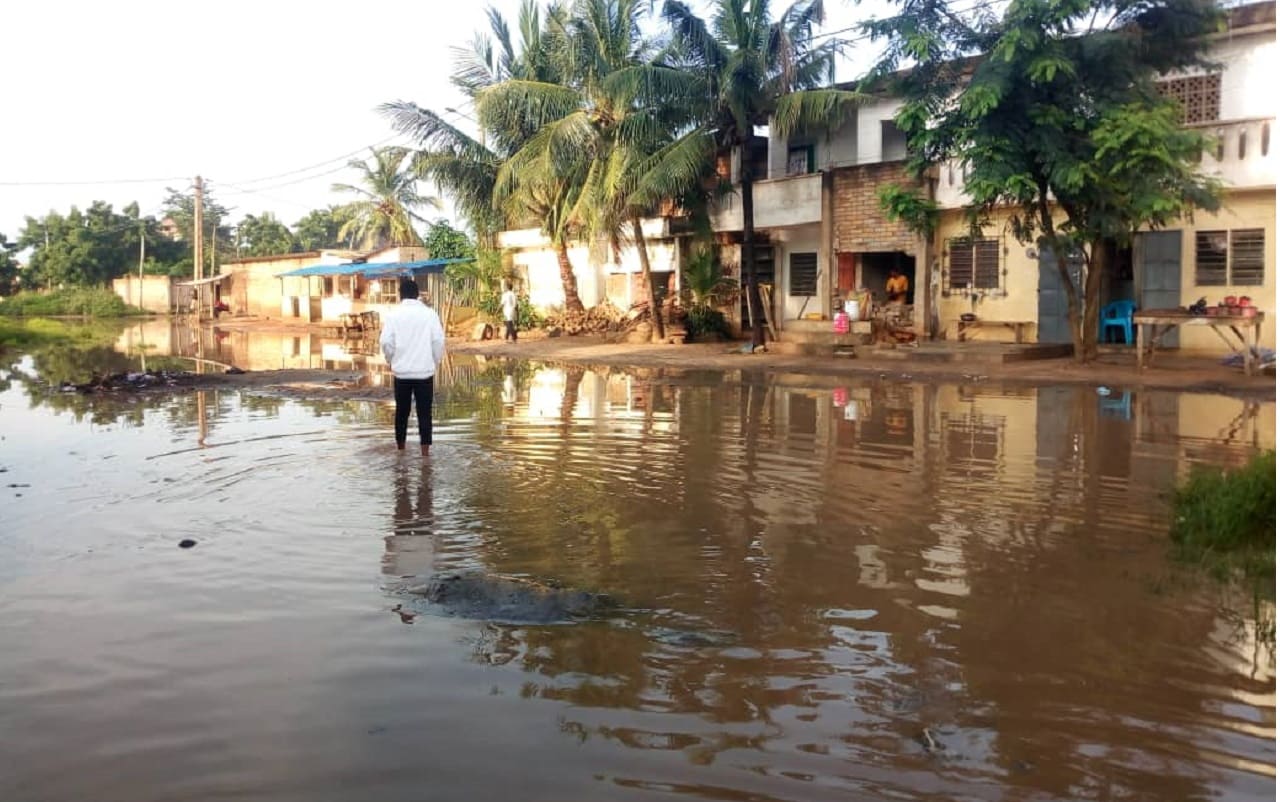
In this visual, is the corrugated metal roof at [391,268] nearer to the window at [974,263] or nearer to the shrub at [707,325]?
the shrub at [707,325]

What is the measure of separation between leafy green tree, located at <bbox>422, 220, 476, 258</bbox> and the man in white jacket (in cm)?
3155

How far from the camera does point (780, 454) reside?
1073 centimetres

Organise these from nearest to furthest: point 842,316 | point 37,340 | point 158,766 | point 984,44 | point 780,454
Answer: point 158,766, point 780,454, point 984,44, point 842,316, point 37,340

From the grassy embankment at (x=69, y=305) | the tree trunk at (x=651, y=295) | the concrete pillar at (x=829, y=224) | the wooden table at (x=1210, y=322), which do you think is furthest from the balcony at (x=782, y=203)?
the grassy embankment at (x=69, y=305)

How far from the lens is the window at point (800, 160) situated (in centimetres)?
2792

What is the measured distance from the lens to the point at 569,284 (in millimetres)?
32969

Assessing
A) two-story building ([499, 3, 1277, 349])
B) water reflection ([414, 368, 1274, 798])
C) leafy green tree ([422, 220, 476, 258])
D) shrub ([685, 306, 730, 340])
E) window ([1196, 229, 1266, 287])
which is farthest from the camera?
leafy green tree ([422, 220, 476, 258])

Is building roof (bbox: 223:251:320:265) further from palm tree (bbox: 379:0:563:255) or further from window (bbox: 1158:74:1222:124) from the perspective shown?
window (bbox: 1158:74:1222:124)

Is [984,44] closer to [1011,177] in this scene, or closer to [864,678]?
[1011,177]

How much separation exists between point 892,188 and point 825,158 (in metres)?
6.45

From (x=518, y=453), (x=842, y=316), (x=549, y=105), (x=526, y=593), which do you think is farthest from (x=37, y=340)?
(x=526, y=593)

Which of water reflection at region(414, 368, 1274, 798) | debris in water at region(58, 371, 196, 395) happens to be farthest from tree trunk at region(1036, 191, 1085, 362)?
debris in water at region(58, 371, 196, 395)

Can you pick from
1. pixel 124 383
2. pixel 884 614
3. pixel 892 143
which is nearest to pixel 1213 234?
pixel 892 143

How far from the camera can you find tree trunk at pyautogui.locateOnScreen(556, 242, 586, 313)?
3259 cm
